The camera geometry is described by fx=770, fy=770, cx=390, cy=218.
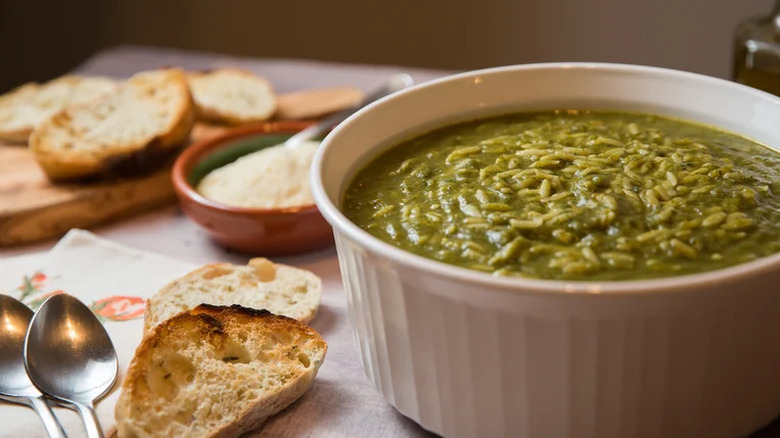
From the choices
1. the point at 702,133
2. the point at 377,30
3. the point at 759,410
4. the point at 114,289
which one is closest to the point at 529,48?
the point at 377,30

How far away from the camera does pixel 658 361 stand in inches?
60.0

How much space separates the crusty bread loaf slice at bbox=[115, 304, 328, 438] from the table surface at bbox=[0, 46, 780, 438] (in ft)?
0.26

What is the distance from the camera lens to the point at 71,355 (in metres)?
2.15

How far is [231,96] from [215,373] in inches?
91.9

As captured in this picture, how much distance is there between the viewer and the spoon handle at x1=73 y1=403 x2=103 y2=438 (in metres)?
1.89

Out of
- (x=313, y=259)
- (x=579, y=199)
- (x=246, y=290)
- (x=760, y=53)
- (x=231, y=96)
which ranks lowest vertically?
(x=313, y=259)

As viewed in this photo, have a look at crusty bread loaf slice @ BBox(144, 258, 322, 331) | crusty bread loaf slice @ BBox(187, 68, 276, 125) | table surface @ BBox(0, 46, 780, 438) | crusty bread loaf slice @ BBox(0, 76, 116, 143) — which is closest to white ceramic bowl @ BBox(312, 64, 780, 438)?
table surface @ BBox(0, 46, 780, 438)

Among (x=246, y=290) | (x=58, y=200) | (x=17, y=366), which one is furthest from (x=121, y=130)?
(x=17, y=366)

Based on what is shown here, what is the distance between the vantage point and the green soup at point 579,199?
170 cm

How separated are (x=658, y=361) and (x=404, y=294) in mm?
529

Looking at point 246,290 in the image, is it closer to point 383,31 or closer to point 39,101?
point 39,101

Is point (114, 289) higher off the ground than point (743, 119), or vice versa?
point (743, 119)

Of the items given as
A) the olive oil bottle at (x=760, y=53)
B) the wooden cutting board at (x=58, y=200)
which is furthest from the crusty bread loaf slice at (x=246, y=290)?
the olive oil bottle at (x=760, y=53)

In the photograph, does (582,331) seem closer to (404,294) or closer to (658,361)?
(658,361)
